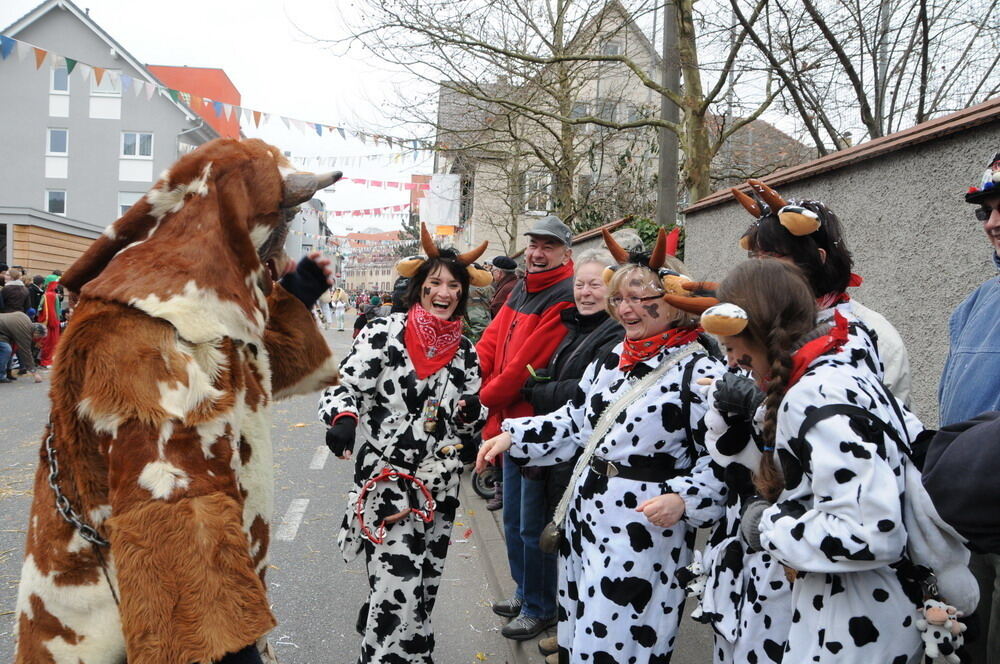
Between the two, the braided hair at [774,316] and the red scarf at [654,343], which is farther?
the red scarf at [654,343]

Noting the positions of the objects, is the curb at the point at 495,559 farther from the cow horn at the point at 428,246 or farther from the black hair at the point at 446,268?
the cow horn at the point at 428,246

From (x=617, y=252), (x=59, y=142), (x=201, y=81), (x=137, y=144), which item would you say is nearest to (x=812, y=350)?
(x=617, y=252)

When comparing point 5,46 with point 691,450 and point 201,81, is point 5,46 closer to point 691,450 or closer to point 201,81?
point 691,450

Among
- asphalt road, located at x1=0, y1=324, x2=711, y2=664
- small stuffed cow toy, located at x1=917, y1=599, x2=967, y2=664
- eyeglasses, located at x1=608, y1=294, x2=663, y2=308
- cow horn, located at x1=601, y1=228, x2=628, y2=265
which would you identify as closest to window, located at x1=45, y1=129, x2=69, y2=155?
asphalt road, located at x1=0, y1=324, x2=711, y2=664

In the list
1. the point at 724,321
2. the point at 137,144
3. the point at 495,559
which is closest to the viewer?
the point at 724,321

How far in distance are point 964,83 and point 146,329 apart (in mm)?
9514

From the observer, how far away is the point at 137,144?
2684 cm

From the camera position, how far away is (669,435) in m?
2.49

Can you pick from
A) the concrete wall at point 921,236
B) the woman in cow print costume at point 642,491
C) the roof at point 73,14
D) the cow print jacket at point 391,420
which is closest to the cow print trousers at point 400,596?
the cow print jacket at point 391,420

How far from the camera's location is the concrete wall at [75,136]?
25.0 m

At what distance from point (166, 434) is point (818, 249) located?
211cm

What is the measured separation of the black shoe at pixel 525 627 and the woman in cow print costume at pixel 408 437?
2.91ft

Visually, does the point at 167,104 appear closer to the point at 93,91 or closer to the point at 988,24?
the point at 93,91

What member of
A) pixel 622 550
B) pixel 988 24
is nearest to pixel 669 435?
pixel 622 550
